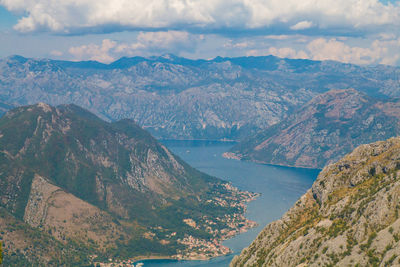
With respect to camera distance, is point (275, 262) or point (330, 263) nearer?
point (330, 263)

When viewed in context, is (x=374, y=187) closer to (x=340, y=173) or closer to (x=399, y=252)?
(x=340, y=173)

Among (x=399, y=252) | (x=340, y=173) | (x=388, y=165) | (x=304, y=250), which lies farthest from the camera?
(x=340, y=173)

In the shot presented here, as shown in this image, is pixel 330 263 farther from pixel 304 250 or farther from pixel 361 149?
pixel 361 149

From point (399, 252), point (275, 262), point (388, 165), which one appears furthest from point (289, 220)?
point (399, 252)

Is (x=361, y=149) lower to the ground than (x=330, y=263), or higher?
higher

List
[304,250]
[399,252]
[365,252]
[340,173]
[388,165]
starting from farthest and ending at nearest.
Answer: [340,173]
[388,165]
[304,250]
[365,252]
[399,252]

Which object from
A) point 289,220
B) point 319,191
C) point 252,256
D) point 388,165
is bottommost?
point 252,256
